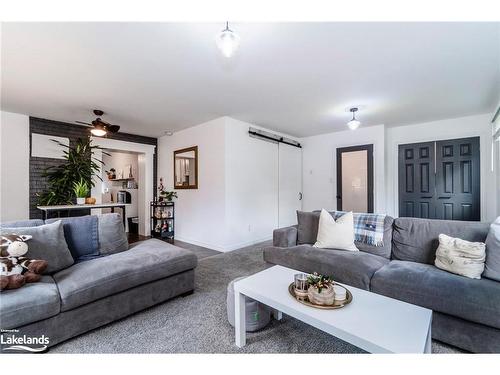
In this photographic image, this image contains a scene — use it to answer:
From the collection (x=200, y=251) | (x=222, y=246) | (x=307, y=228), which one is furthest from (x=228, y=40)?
(x=200, y=251)

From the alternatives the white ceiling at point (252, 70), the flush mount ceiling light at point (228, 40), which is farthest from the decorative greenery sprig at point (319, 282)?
the white ceiling at point (252, 70)

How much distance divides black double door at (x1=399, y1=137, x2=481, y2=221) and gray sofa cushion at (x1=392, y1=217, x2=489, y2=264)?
2725mm

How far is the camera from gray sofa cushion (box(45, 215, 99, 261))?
7.28 ft

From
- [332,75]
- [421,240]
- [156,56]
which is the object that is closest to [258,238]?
[421,240]

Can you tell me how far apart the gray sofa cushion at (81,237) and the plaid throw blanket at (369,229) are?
9.26ft

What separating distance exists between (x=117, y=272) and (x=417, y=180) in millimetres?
A: 5262

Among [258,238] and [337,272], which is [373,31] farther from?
[258,238]

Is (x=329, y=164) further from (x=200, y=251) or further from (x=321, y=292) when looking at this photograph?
(x=321, y=292)

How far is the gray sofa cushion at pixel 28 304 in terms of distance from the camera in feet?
4.61

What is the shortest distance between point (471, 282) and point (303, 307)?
4.35 feet

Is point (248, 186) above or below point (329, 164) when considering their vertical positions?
below

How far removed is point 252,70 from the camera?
2.44 meters

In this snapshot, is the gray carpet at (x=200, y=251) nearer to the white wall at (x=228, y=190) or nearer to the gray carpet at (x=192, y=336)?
the white wall at (x=228, y=190)

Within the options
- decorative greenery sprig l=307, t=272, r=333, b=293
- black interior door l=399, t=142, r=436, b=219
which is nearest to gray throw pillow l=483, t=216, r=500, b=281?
decorative greenery sprig l=307, t=272, r=333, b=293
